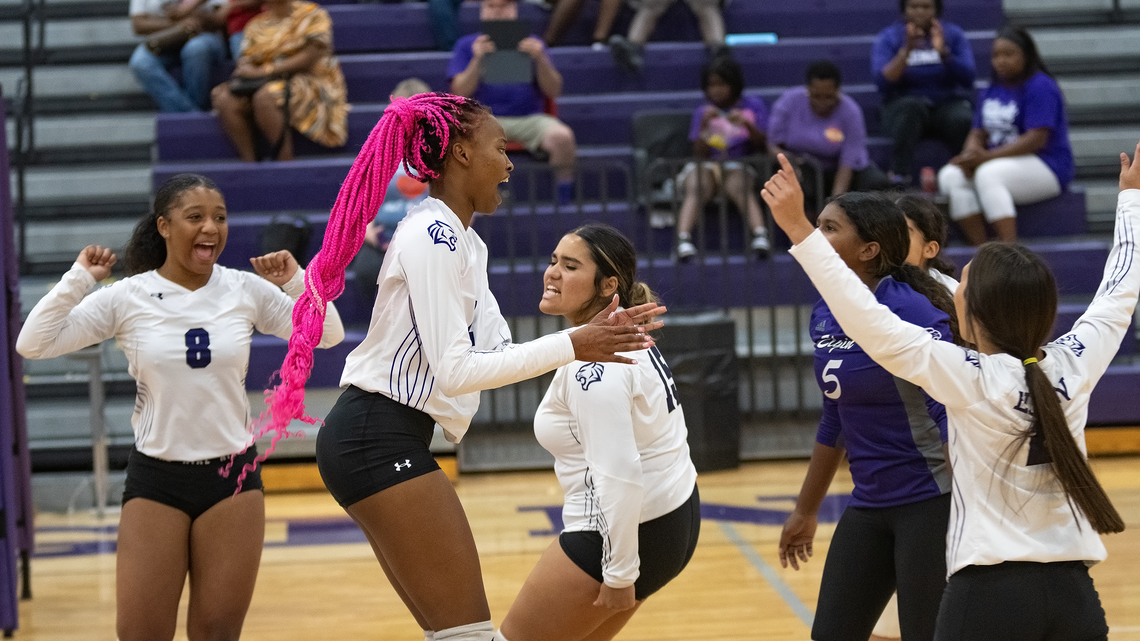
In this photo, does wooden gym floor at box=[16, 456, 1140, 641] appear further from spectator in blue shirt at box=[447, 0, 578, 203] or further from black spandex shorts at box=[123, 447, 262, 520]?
spectator in blue shirt at box=[447, 0, 578, 203]

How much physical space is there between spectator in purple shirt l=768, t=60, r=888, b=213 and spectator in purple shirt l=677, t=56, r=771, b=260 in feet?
0.74

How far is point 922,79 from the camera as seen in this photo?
8906 millimetres

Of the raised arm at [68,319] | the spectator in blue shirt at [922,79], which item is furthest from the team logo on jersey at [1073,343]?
the spectator in blue shirt at [922,79]

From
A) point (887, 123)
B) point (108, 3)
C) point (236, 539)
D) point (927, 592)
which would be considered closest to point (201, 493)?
point (236, 539)

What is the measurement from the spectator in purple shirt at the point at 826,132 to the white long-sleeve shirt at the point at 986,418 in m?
6.16

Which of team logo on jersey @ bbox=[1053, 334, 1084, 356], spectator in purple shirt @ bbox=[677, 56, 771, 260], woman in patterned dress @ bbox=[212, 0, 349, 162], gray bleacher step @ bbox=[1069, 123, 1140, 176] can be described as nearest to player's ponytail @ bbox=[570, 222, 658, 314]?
team logo on jersey @ bbox=[1053, 334, 1084, 356]

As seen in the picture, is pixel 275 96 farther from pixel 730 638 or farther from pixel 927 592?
pixel 927 592

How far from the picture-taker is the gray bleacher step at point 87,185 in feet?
30.1

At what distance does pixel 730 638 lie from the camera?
4.42 meters

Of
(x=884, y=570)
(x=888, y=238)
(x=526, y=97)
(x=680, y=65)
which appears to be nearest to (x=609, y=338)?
(x=888, y=238)

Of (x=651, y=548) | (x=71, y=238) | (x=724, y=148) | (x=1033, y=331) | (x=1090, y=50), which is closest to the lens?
(x=1033, y=331)

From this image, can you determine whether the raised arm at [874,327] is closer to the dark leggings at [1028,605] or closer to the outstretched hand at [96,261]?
the dark leggings at [1028,605]

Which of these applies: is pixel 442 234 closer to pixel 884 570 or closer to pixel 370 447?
pixel 370 447

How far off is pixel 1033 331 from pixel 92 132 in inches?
346
